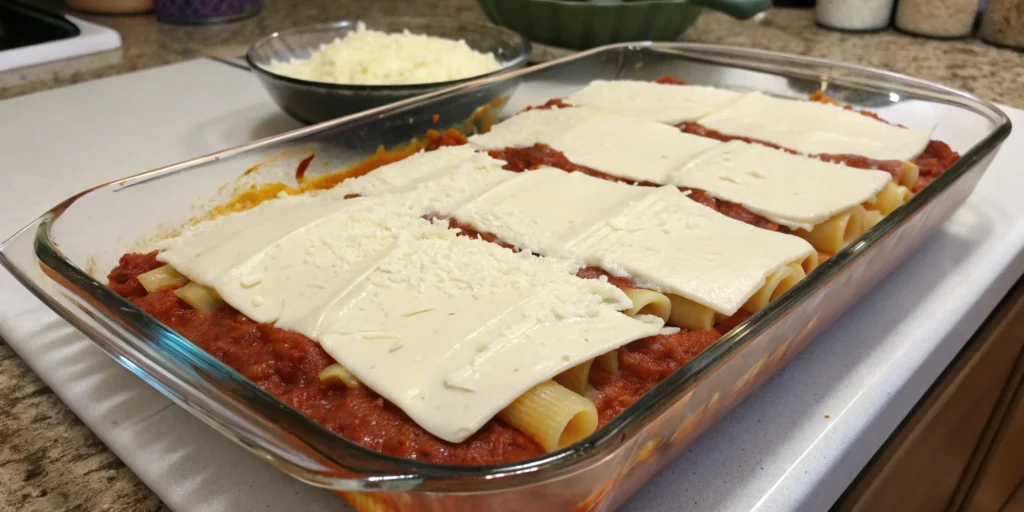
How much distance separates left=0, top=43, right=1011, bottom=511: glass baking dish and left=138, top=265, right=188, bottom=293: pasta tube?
0.35ft

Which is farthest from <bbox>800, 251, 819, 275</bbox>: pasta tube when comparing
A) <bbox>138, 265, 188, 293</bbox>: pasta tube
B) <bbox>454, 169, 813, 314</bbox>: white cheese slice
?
<bbox>138, 265, 188, 293</bbox>: pasta tube

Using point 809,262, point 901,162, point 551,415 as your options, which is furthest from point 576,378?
point 901,162

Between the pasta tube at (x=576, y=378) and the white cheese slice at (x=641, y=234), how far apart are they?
0.55 ft

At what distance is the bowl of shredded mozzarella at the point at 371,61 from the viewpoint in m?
1.51

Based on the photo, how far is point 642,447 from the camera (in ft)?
2.16

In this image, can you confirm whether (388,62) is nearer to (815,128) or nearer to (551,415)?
(815,128)

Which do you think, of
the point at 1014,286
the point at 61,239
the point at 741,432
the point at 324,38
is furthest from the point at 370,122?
the point at 1014,286

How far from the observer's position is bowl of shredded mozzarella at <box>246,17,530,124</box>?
151 cm

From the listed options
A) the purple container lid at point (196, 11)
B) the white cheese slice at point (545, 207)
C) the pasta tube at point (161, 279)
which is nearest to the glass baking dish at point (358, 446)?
the pasta tube at point (161, 279)

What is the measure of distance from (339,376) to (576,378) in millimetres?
244

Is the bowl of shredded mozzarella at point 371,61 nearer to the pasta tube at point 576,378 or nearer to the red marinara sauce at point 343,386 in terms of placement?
the red marinara sauce at point 343,386

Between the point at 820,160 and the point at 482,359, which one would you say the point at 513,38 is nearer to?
the point at 820,160

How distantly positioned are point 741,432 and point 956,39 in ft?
7.68

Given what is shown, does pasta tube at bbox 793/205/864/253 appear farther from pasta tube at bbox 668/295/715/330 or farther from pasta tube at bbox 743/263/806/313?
pasta tube at bbox 668/295/715/330
